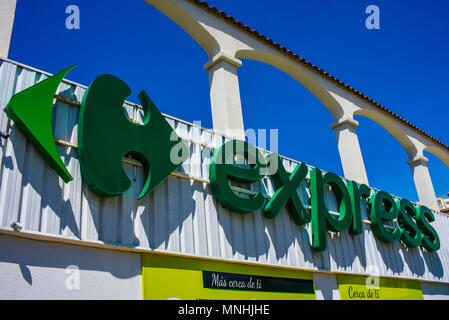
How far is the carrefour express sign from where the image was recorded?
5645 mm

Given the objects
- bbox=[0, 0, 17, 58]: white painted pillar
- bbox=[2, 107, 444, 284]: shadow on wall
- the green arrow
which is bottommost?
bbox=[2, 107, 444, 284]: shadow on wall

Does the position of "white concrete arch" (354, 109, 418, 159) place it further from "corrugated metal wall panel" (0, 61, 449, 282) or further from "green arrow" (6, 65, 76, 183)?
Answer: "green arrow" (6, 65, 76, 183)

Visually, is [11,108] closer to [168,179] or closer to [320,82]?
[168,179]

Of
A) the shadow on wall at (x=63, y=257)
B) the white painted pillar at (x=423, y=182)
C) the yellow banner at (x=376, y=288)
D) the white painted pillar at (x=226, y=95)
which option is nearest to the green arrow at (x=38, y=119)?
the shadow on wall at (x=63, y=257)

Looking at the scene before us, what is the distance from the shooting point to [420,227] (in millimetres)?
12734

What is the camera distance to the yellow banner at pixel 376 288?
369 inches

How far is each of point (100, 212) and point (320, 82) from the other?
866cm

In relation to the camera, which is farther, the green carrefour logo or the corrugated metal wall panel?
the green carrefour logo

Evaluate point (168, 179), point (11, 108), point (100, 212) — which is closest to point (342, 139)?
point (168, 179)

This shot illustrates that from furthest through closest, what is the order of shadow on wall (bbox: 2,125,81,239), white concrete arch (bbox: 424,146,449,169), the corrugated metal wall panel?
1. white concrete arch (bbox: 424,146,449,169)
2. the corrugated metal wall panel
3. shadow on wall (bbox: 2,125,81,239)

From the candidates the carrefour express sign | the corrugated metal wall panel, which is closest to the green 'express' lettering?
the carrefour express sign

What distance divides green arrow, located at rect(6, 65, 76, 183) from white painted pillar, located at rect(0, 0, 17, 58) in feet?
4.04

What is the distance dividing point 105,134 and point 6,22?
2.40 m

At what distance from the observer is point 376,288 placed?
10.2 metres
